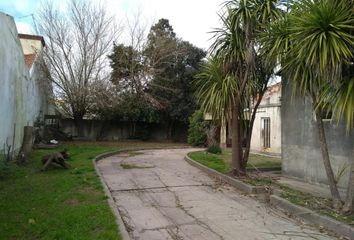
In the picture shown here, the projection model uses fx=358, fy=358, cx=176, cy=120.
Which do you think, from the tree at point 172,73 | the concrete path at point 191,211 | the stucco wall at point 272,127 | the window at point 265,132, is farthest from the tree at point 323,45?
the tree at point 172,73

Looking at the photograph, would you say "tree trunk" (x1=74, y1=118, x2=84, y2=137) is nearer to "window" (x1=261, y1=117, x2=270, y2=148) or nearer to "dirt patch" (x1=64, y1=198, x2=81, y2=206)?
"window" (x1=261, y1=117, x2=270, y2=148)

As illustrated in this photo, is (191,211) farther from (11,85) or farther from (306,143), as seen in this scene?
(11,85)

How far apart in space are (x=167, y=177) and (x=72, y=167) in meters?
3.29

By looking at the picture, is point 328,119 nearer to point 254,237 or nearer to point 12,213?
point 254,237

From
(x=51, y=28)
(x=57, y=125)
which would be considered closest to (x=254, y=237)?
(x=51, y=28)

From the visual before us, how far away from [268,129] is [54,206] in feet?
47.4

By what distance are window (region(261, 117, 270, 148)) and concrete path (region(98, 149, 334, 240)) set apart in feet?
29.4

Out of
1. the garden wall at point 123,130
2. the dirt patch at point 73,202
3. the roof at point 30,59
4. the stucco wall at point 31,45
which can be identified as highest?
the stucco wall at point 31,45

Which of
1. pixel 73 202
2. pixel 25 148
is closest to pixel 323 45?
pixel 73 202

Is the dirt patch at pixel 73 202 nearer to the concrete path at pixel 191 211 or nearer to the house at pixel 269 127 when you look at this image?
the concrete path at pixel 191 211

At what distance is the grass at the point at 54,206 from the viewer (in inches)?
210

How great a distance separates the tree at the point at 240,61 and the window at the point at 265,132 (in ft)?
27.6

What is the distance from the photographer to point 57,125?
24.7 metres

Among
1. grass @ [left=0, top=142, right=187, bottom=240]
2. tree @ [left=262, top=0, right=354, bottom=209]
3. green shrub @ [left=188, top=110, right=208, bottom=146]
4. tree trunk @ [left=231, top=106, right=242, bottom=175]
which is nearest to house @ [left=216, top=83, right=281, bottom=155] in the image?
green shrub @ [left=188, top=110, right=208, bottom=146]
